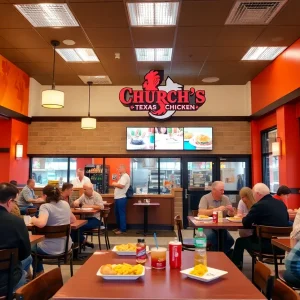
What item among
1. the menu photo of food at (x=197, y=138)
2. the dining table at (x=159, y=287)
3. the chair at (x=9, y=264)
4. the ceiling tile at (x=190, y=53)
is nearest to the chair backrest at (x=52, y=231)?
the chair at (x=9, y=264)

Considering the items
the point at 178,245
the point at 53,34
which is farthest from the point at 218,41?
the point at 178,245

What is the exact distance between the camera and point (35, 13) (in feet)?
19.1

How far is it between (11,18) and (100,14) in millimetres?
1608

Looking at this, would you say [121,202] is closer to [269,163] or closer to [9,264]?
[269,163]

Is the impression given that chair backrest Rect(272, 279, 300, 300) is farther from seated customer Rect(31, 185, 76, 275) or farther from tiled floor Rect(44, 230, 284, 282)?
tiled floor Rect(44, 230, 284, 282)

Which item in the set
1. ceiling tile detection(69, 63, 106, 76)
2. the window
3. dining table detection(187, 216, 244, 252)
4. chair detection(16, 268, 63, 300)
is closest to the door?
the window

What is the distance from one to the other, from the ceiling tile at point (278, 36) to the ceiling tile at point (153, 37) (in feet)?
5.84

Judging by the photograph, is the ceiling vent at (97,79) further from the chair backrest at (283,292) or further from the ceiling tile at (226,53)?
the chair backrest at (283,292)

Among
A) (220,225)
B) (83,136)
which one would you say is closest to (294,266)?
(220,225)

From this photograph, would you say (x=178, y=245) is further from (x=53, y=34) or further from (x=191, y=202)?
(x=191, y=202)

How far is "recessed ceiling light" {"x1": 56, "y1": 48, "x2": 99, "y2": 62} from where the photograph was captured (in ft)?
24.8

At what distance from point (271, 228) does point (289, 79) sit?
13.9 feet

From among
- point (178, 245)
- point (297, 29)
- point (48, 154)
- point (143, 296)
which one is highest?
point (297, 29)

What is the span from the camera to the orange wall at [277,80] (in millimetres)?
6918
